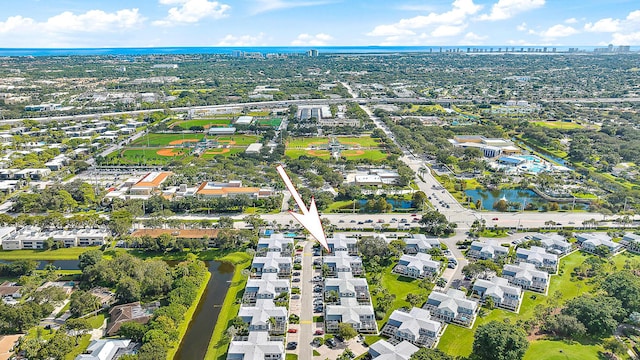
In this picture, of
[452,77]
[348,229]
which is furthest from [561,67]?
[348,229]

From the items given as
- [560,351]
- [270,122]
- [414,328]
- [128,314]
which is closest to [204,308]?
[128,314]

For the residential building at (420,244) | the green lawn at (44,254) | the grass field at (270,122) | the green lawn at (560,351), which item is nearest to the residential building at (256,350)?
the green lawn at (560,351)

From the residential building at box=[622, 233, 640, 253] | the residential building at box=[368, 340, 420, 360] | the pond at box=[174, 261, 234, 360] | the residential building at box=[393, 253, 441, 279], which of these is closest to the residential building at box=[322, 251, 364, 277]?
the residential building at box=[393, 253, 441, 279]

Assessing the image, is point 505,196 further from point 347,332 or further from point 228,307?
point 228,307

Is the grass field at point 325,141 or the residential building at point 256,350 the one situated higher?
the grass field at point 325,141

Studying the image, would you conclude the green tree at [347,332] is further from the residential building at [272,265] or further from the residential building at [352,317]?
the residential building at [272,265]
